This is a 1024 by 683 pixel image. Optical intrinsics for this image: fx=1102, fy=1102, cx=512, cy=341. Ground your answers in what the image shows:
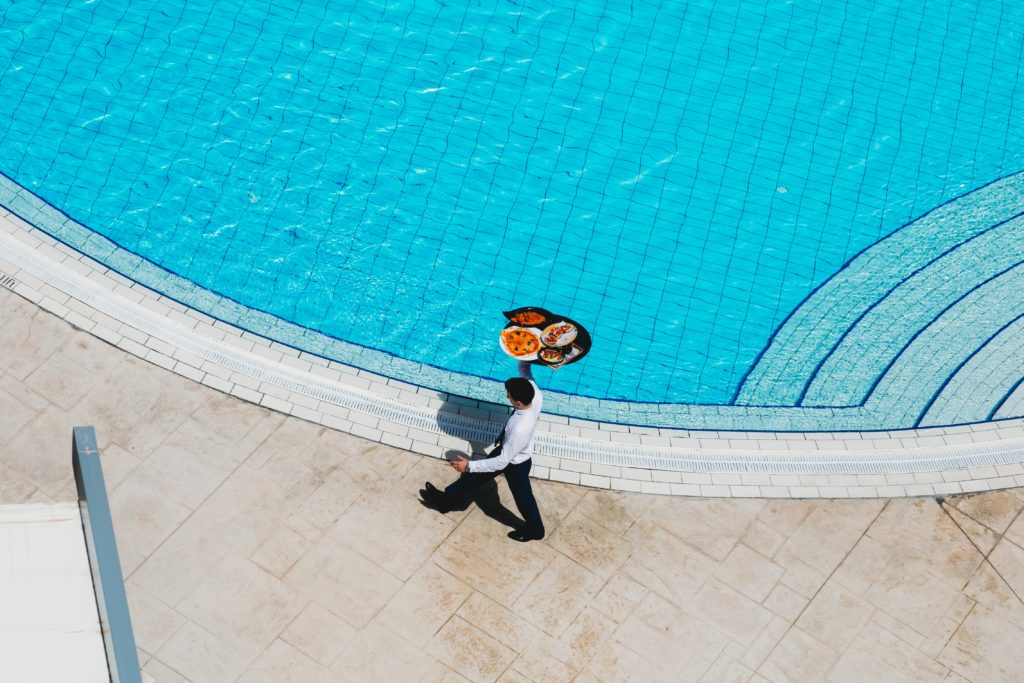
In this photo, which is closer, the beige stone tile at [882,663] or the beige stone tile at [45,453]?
the beige stone tile at [882,663]

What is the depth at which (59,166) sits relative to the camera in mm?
10242

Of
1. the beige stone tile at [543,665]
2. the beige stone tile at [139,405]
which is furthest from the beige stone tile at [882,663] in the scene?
the beige stone tile at [139,405]

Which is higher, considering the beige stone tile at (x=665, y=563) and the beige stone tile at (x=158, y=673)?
the beige stone tile at (x=665, y=563)

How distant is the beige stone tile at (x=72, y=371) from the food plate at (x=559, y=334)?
338 centimetres

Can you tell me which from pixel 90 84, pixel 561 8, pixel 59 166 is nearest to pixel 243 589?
pixel 59 166

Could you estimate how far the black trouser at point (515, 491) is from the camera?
7.48 metres

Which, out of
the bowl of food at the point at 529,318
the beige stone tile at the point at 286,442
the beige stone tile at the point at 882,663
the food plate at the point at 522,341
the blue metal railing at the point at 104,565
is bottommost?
the beige stone tile at the point at 882,663

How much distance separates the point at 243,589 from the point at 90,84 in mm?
5773

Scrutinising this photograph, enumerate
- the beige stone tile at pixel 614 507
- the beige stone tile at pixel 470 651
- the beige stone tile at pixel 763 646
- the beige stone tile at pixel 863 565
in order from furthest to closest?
the beige stone tile at pixel 614 507, the beige stone tile at pixel 863 565, the beige stone tile at pixel 763 646, the beige stone tile at pixel 470 651

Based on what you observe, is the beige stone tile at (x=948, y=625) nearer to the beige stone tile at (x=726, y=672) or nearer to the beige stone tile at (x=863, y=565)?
the beige stone tile at (x=863, y=565)

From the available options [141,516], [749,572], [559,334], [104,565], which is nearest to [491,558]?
[559,334]

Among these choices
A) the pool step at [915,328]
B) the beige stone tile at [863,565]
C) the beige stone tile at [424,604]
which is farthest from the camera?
the pool step at [915,328]

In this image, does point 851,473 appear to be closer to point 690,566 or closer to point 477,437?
point 690,566

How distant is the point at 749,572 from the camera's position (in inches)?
317
